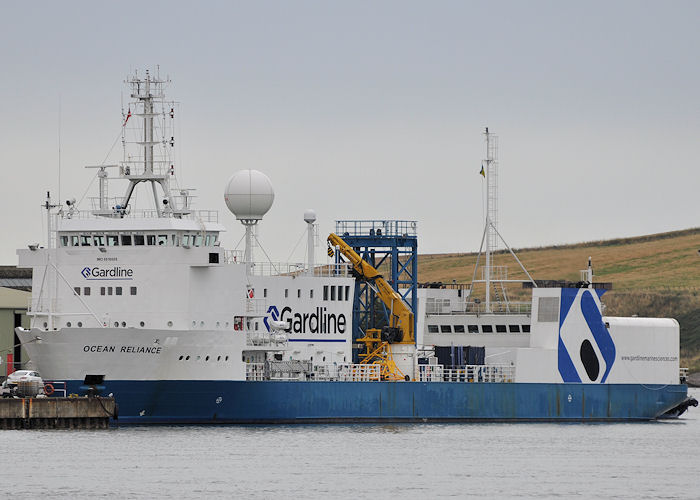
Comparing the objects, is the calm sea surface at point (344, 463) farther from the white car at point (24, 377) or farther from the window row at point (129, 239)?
the window row at point (129, 239)

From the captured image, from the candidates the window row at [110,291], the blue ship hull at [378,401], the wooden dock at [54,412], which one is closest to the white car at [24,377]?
the blue ship hull at [378,401]

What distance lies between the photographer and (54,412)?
5684 cm

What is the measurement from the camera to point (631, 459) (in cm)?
5309

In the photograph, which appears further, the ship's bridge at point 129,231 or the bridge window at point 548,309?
the bridge window at point 548,309

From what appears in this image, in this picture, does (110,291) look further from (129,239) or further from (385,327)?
(385,327)

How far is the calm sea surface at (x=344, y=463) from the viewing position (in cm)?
4466

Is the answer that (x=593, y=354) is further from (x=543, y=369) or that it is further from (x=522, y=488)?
(x=522, y=488)

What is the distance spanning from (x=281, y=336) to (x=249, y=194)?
5.37 metres

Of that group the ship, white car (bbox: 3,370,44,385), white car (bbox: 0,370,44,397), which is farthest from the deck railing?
white car (bbox: 0,370,44,397)

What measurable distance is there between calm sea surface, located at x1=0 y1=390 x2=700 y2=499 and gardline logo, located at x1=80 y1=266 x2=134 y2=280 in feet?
16.2

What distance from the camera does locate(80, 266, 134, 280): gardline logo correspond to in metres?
58.9

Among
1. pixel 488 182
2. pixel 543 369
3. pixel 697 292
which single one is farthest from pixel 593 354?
pixel 697 292

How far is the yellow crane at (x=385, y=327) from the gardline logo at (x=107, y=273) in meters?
10.6

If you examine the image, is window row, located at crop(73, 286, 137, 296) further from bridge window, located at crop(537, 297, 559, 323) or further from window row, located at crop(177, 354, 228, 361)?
bridge window, located at crop(537, 297, 559, 323)
